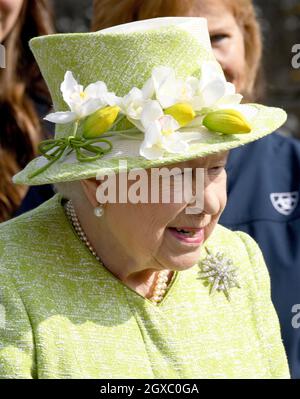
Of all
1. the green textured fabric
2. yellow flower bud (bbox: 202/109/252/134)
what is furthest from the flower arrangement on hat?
the green textured fabric

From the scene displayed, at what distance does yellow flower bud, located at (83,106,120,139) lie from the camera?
189 cm

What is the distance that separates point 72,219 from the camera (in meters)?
2.13

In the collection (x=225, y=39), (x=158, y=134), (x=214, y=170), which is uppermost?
(x=225, y=39)

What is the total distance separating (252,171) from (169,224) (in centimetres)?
105

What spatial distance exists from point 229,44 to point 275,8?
4.89m

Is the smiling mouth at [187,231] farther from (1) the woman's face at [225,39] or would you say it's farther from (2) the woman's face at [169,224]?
(1) the woman's face at [225,39]

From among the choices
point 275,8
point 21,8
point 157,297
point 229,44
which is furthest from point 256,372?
point 275,8

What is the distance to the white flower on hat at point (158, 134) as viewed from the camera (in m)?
1.85

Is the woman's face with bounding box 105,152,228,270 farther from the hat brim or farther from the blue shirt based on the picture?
the blue shirt

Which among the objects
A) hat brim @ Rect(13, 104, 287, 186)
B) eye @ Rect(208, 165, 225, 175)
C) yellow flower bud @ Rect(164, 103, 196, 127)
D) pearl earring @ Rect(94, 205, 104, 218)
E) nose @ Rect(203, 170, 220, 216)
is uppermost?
yellow flower bud @ Rect(164, 103, 196, 127)

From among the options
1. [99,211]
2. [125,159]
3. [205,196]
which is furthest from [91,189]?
[205,196]

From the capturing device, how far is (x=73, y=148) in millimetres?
1954

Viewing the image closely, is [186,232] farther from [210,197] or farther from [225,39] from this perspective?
[225,39]

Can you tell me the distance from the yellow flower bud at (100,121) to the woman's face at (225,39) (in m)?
1.08
